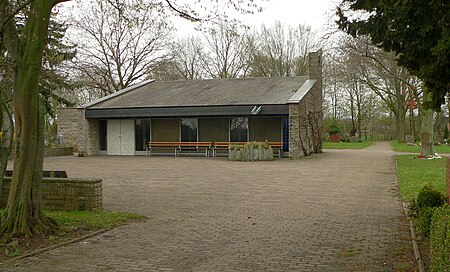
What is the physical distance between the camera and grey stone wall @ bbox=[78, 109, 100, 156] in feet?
101

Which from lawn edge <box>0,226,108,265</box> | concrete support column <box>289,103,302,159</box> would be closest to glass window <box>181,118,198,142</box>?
concrete support column <box>289,103,302,159</box>

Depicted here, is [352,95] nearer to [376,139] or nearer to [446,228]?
[376,139]

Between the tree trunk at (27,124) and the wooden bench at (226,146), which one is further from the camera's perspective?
the wooden bench at (226,146)

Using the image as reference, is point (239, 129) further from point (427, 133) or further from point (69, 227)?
point (69, 227)

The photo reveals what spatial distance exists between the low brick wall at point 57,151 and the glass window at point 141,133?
17.5 ft

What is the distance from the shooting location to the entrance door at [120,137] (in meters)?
31.6

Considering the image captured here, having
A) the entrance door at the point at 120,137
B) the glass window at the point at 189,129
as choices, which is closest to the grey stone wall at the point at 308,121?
the glass window at the point at 189,129

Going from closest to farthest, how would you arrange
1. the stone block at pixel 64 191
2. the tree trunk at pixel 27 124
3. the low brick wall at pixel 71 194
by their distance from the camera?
the tree trunk at pixel 27 124, the low brick wall at pixel 71 194, the stone block at pixel 64 191

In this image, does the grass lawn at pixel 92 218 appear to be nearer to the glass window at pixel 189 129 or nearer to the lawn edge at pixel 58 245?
the lawn edge at pixel 58 245

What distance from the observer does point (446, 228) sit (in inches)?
183

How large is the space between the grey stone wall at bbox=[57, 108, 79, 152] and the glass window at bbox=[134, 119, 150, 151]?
740cm

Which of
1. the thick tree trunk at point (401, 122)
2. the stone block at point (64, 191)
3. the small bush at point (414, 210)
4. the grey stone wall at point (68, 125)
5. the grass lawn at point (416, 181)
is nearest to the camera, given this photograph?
the small bush at point (414, 210)

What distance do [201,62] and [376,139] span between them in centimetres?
3345

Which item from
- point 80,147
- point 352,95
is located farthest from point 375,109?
point 80,147
